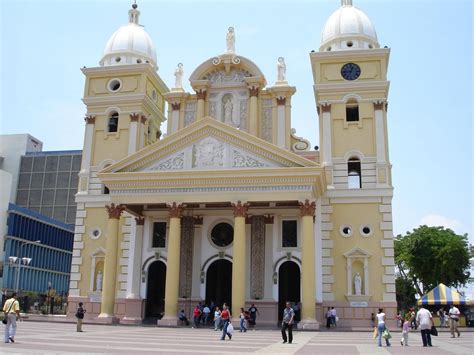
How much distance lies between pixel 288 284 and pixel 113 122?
17860 mm

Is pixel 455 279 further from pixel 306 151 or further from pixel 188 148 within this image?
pixel 188 148

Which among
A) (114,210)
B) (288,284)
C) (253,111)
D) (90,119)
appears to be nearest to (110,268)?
(114,210)

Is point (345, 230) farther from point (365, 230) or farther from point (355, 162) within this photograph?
point (355, 162)

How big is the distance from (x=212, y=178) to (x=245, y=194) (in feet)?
7.10

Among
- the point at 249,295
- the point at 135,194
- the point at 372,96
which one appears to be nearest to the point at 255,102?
the point at 372,96

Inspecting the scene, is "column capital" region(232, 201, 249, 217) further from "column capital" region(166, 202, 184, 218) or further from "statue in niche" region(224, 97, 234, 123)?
"statue in niche" region(224, 97, 234, 123)

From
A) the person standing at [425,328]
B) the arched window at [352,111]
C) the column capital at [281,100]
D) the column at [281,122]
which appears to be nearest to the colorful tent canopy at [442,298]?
the arched window at [352,111]

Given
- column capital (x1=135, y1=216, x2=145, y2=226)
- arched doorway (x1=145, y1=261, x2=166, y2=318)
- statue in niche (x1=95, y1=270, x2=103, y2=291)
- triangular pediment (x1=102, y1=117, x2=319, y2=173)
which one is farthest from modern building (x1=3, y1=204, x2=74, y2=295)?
triangular pediment (x1=102, y1=117, x2=319, y2=173)

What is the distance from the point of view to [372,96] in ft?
120

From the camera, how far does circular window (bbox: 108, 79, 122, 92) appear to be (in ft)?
134

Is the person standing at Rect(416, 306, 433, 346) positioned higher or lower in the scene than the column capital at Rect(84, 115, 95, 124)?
lower

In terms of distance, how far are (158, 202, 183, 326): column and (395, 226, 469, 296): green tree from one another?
1270 inches

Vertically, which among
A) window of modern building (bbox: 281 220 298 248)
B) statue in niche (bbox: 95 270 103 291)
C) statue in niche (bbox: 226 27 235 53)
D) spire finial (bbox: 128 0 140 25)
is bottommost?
statue in niche (bbox: 95 270 103 291)

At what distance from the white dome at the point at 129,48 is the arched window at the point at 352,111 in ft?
51.7
